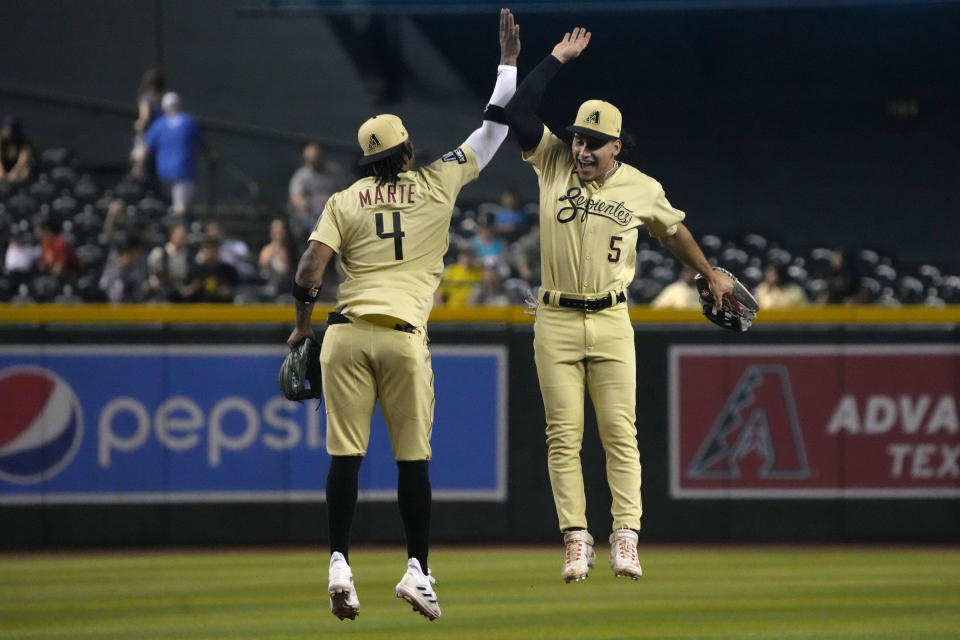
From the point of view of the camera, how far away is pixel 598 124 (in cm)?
647

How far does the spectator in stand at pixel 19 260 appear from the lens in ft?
44.7

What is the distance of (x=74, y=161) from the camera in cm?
1820

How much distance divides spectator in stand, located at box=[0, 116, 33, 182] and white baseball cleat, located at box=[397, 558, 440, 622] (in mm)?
10840

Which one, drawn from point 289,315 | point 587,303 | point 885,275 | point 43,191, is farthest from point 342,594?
point 885,275

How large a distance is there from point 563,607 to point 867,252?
10.7 metres

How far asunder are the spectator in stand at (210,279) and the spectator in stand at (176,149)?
2.51 m

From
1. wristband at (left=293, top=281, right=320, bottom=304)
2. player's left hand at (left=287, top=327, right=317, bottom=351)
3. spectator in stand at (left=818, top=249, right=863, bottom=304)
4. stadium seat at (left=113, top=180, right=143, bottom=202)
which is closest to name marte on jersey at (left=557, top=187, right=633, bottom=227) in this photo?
wristband at (left=293, top=281, right=320, bottom=304)

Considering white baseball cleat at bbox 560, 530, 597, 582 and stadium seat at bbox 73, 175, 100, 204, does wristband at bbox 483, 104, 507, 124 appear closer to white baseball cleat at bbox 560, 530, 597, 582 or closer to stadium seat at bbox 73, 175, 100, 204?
white baseball cleat at bbox 560, 530, 597, 582

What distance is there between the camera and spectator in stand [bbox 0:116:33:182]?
15.9 m

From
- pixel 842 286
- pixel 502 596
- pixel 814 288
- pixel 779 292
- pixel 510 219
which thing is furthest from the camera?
pixel 814 288

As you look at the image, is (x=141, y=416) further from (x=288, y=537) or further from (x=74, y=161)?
(x=74, y=161)

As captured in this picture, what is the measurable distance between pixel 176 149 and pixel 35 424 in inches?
210

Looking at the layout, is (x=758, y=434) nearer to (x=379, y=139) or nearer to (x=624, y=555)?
(x=624, y=555)

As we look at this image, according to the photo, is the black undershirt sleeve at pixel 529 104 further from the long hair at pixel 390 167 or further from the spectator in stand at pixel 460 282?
the spectator in stand at pixel 460 282
